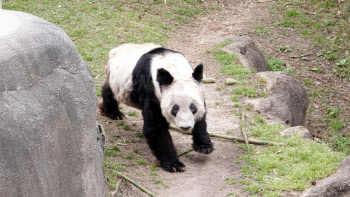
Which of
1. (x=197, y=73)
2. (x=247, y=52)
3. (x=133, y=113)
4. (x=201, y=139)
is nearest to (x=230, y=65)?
(x=247, y=52)

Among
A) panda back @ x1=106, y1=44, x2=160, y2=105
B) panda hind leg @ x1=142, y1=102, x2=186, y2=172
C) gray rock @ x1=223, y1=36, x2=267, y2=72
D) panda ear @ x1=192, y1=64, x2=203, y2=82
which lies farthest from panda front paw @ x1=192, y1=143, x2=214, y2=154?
gray rock @ x1=223, y1=36, x2=267, y2=72

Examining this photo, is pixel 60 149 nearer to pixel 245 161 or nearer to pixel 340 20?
pixel 245 161

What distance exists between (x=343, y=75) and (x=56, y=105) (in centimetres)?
1054

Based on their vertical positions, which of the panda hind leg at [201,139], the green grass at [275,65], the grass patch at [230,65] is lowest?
the green grass at [275,65]

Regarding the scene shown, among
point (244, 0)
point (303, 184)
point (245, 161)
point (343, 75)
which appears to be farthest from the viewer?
point (244, 0)

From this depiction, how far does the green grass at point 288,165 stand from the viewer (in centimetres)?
603

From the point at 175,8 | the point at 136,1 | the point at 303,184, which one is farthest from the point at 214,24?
the point at 303,184

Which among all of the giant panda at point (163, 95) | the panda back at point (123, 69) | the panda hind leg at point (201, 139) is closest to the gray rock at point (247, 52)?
the panda back at point (123, 69)

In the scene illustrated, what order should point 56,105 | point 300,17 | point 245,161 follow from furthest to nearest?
1. point 300,17
2. point 245,161
3. point 56,105

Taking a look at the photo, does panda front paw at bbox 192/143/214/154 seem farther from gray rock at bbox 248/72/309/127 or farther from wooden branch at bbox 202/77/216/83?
wooden branch at bbox 202/77/216/83

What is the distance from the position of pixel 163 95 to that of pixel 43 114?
2.70m

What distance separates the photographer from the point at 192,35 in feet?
44.5

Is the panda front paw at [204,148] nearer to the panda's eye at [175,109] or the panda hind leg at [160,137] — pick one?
the panda hind leg at [160,137]

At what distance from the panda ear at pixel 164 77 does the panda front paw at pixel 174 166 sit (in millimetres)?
1179
